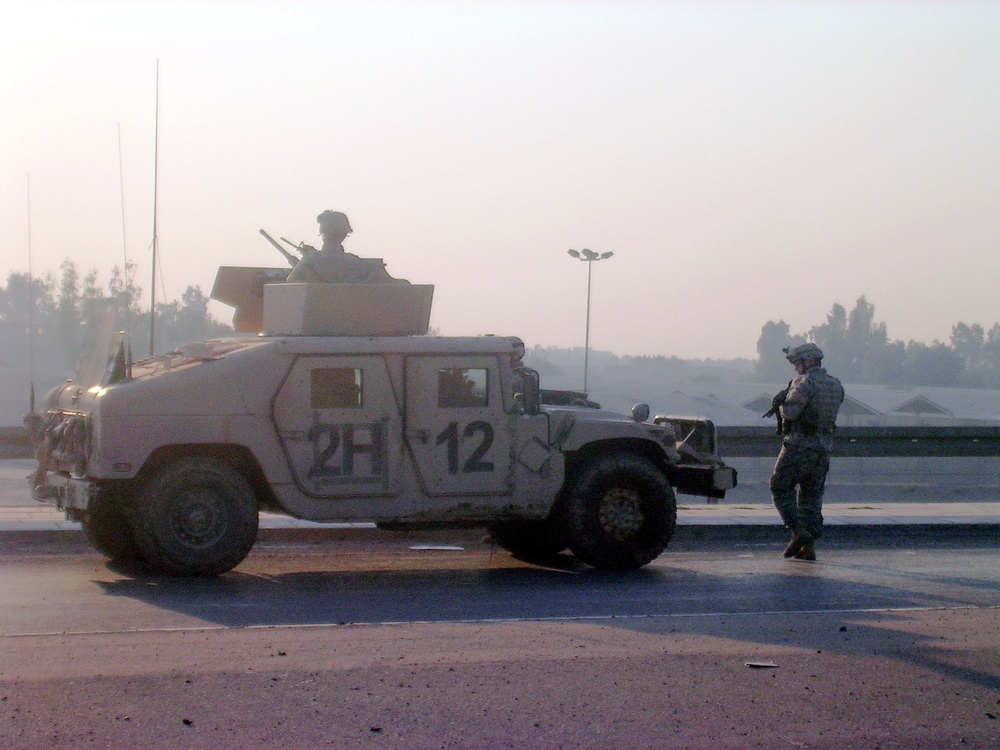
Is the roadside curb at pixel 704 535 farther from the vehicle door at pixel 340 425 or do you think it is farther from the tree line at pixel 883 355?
the tree line at pixel 883 355

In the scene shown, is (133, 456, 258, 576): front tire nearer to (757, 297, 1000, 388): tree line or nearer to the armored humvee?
the armored humvee

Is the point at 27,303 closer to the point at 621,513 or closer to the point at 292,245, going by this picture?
the point at 292,245

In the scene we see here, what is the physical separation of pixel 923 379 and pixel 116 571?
53.5 meters

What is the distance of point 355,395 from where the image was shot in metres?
9.65

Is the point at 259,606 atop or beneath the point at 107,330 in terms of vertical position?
beneath

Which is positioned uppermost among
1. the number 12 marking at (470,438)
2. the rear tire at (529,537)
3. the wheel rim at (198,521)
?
the number 12 marking at (470,438)

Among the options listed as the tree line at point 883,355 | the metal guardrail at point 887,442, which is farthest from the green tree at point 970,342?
the metal guardrail at point 887,442

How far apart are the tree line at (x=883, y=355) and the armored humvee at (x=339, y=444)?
4038 centimetres

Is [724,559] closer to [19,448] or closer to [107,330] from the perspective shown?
[107,330]

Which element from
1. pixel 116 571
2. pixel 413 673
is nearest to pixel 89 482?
pixel 116 571

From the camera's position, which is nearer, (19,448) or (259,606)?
(259,606)

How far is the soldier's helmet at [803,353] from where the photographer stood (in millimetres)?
11109

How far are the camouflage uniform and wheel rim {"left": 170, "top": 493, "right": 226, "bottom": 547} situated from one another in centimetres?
500

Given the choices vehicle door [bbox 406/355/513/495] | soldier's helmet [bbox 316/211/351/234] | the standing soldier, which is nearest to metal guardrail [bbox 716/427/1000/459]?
the standing soldier
